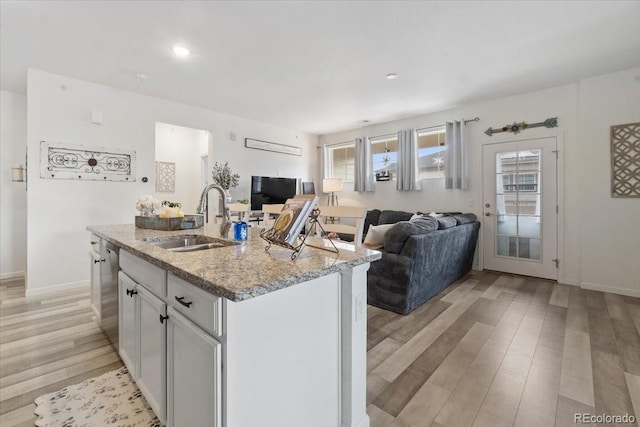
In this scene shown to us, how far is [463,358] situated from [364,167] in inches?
175

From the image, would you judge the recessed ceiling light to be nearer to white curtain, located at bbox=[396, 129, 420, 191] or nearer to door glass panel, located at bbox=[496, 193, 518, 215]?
white curtain, located at bbox=[396, 129, 420, 191]

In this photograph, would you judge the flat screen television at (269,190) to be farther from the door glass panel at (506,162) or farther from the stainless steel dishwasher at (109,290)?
the door glass panel at (506,162)

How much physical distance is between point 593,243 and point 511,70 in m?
2.42

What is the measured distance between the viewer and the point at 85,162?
3799 millimetres

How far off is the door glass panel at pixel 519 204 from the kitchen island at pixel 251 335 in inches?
154

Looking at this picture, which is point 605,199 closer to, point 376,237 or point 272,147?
point 376,237

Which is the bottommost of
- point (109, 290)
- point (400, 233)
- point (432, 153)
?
point (109, 290)

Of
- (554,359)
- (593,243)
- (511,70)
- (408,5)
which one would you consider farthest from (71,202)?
(593,243)

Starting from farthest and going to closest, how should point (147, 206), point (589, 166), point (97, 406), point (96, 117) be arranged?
1. point (96, 117)
2. point (589, 166)
3. point (147, 206)
4. point (97, 406)

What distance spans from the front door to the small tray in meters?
4.32

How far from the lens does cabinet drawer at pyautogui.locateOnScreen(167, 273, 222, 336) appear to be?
961 mm

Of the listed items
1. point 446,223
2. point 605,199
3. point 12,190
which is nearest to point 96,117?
point 12,190

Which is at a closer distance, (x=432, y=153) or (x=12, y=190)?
(x=12, y=190)

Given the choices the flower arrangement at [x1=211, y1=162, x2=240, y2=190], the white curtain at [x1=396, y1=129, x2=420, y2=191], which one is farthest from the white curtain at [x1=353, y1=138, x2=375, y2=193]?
the flower arrangement at [x1=211, y1=162, x2=240, y2=190]
